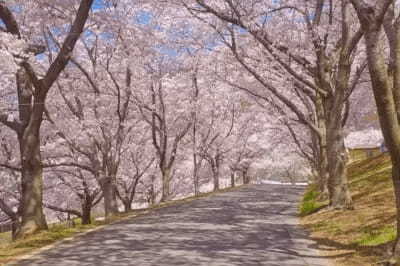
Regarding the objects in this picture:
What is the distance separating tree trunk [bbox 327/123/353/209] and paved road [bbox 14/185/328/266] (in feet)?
5.11

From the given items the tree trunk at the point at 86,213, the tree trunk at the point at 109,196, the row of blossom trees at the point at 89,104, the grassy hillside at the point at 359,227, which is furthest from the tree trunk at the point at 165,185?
the grassy hillside at the point at 359,227

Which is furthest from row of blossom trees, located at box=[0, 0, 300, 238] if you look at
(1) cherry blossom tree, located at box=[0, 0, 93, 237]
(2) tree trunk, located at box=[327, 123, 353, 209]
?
(2) tree trunk, located at box=[327, 123, 353, 209]

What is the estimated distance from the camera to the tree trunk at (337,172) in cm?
1562

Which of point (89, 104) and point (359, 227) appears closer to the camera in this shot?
point (359, 227)

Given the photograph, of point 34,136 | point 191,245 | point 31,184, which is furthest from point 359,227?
point 34,136

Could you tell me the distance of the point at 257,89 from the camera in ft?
107

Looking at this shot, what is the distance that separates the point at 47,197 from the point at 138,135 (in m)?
8.37

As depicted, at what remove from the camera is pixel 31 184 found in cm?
1416

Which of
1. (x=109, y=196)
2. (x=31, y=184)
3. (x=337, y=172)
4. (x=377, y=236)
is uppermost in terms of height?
(x=31, y=184)

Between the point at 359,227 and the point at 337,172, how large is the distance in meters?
4.26

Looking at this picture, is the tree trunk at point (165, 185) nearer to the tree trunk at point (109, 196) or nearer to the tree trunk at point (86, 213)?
→ the tree trunk at point (86, 213)

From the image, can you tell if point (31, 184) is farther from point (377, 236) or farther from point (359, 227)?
point (377, 236)

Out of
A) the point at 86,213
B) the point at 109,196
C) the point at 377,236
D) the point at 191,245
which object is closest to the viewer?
the point at 377,236

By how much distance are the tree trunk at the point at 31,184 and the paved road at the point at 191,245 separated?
2.14 metres
